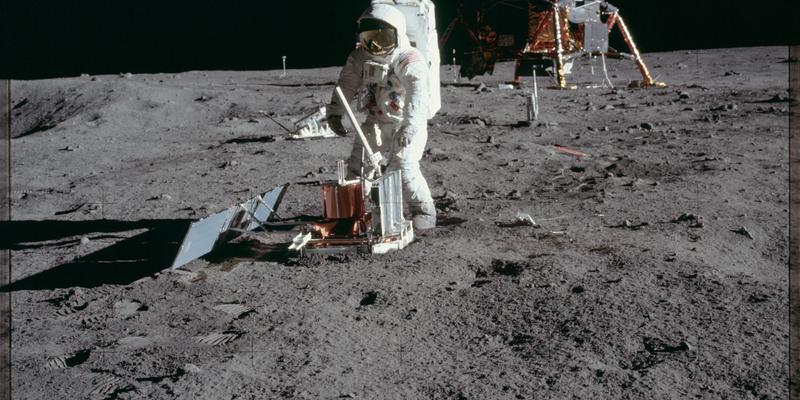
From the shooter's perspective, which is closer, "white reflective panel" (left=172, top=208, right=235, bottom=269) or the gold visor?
"white reflective panel" (left=172, top=208, right=235, bottom=269)

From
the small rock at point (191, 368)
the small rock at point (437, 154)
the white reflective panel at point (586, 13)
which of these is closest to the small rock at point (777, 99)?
the white reflective panel at point (586, 13)

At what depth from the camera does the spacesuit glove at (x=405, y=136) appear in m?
3.34

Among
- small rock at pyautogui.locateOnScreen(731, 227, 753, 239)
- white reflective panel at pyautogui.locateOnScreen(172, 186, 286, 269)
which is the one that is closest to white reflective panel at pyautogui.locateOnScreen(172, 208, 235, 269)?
white reflective panel at pyautogui.locateOnScreen(172, 186, 286, 269)

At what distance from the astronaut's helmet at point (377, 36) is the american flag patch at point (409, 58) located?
0.19 ft

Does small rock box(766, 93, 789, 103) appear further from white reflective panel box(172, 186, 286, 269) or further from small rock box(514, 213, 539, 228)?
white reflective panel box(172, 186, 286, 269)

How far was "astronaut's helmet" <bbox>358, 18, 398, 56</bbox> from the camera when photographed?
11.1ft

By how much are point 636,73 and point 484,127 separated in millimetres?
4109

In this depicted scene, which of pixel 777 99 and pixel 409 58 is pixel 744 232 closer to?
pixel 409 58

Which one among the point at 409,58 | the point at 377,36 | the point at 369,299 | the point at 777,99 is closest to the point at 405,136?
the point at 409,58

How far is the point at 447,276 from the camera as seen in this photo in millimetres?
2990

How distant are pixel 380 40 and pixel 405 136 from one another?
433 millimetres

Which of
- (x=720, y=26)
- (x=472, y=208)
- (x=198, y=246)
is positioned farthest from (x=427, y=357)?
(x=720, y=26)

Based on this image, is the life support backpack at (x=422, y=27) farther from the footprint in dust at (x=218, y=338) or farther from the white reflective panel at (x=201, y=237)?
the footprint in dust at (x=218, y=338)

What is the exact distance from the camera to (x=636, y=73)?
958 centimetres
